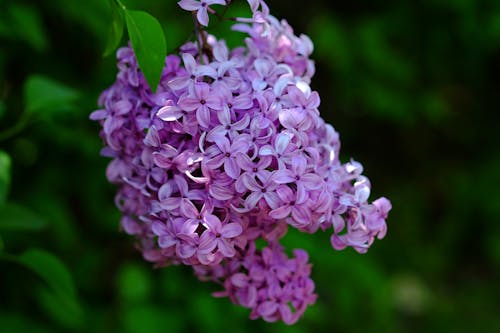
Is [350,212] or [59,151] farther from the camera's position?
[59,151]

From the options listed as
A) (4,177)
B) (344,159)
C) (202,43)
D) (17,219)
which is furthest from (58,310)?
(344,159)

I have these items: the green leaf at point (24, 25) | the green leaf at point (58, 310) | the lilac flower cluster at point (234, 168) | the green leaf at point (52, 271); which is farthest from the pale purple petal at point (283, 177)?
the green leaf at point (58, 310)

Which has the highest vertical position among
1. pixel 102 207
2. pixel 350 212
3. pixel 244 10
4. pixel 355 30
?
pixel 355 30

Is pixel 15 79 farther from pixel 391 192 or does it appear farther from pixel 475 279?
pixel 475 279

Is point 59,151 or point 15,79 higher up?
point 15,79

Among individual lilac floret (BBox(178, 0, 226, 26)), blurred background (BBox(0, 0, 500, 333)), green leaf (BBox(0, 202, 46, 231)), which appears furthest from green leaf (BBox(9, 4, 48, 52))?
individual lilac floret (BBox(178, 0, 226, 26))

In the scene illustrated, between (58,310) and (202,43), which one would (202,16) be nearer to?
(202,43)

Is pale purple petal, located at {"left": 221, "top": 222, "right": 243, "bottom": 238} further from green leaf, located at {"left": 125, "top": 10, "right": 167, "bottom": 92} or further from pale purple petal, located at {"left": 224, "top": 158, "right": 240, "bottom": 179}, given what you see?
green leaf, located at {"left": 125, "top": 10, "right": 167, "bottom": 92}

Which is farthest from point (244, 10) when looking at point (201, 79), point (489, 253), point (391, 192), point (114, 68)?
point (489, 253)

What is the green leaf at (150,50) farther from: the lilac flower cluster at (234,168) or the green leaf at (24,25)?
the green leaf at (24,25)
